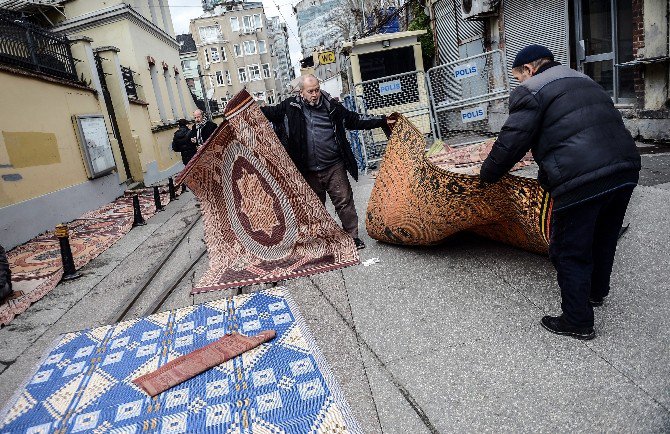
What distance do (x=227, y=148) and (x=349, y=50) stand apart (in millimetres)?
9568

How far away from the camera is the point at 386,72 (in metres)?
13.9

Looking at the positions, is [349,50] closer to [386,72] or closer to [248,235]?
[386,72]

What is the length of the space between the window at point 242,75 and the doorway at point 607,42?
57757mm

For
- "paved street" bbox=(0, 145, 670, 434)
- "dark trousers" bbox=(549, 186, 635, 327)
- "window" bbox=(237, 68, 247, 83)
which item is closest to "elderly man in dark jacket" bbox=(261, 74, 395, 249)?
"paved street" bbox=(0, 145, 670, 434)

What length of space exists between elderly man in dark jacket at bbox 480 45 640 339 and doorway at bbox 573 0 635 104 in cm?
699

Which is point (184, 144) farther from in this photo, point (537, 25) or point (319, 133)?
point (537, 25)

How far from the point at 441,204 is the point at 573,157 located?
148 centimetres

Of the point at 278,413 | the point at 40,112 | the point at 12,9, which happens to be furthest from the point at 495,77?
the point at 12,9

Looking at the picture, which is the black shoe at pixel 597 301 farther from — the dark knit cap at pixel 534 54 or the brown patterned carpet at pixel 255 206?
the brown patterned carpet at pixel 255 206

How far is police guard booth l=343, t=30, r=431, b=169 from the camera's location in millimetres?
9547

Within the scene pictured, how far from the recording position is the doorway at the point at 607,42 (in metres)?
8.38

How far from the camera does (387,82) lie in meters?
9.68

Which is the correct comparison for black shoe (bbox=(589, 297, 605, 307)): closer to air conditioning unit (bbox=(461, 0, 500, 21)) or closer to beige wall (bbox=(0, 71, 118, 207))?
beige wall (bbox=(0, 71, 118, 207))

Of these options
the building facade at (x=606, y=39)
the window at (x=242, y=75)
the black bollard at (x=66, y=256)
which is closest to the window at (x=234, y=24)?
the window at (x=242, y=75)
